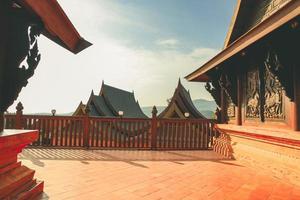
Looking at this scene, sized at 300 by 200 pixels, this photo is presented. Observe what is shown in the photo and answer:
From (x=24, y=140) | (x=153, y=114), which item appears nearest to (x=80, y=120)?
(x=153, y=114)

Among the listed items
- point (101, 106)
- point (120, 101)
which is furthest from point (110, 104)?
point (120, 101)

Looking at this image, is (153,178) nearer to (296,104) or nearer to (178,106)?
(296,104)

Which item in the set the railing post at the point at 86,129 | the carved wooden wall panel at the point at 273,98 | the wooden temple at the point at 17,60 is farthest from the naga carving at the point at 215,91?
the wooden temple at the point at 17,60

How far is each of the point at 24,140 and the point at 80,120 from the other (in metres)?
5.73

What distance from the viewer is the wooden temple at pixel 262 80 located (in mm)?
4664

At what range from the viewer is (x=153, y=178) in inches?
194

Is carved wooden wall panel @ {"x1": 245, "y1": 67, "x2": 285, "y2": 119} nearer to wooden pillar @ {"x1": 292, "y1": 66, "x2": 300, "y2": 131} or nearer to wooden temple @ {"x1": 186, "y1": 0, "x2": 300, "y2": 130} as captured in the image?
wooden temple @ {"x1": 186, "y1": 0, "x2": 300, "y2": 130}

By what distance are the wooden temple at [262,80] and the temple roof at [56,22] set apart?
3.24 metres

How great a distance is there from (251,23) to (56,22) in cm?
626

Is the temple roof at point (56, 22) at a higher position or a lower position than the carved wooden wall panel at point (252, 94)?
higher

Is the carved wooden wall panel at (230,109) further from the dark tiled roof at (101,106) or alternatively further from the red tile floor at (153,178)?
the dark tiled roof at (101,106)

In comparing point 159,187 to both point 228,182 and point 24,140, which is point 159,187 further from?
point 24,140

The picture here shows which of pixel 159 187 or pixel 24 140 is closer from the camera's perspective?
pixel 24 140

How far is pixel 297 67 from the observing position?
486 centimetres
